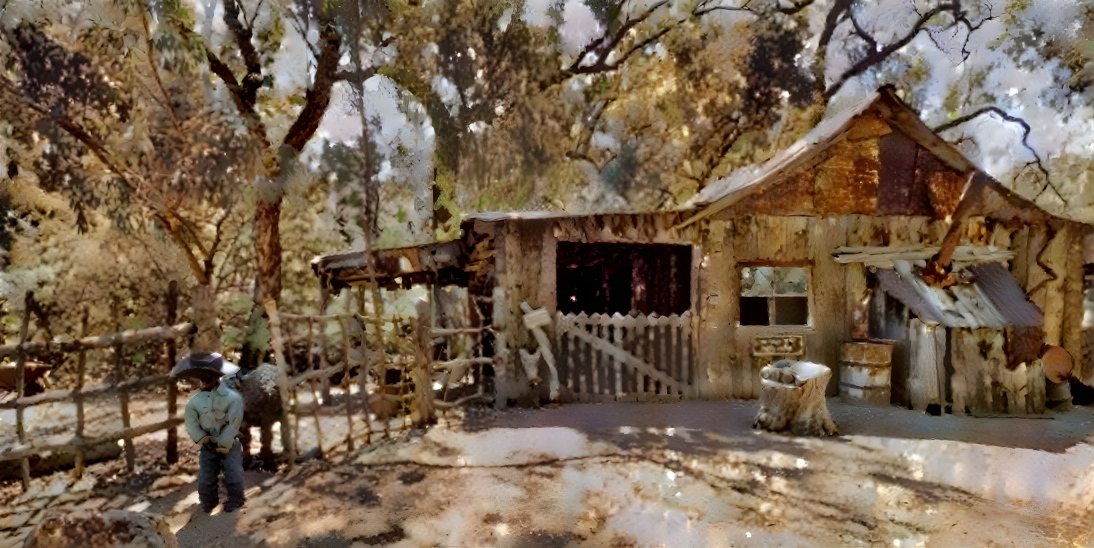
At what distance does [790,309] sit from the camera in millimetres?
16438

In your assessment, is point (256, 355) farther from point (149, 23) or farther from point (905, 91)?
point (905, 91)

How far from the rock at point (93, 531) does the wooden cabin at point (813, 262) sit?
638cm

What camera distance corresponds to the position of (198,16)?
1329cm

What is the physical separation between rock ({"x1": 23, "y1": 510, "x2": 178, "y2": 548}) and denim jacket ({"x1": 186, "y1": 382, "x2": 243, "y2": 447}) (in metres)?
2.20

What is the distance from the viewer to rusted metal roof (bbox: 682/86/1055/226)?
9594 mm

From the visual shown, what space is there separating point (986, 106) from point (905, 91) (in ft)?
7.89

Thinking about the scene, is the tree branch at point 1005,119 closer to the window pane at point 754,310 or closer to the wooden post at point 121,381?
the window pane at point 754,310

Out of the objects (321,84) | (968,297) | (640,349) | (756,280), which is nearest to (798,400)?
(640,349)

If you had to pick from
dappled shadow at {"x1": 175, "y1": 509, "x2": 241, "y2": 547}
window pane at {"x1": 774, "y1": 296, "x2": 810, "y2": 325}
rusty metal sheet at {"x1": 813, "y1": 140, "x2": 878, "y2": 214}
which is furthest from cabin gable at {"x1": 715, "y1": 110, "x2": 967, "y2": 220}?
dappled shadow at {"x1": 175, "y1": 509, "x2": 241, "y2": 547}

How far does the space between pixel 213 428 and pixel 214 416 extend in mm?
116

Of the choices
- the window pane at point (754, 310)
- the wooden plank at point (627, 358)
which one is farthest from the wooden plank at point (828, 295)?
the window pane at point (754, 310)

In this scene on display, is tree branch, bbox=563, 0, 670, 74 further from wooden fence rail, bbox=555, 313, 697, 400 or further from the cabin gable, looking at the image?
wooden fence rail, bbox=555, 313, 697, 400

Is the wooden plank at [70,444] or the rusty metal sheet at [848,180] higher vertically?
the rusty metal sheet at [848,180]

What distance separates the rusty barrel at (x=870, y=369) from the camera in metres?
9.43
